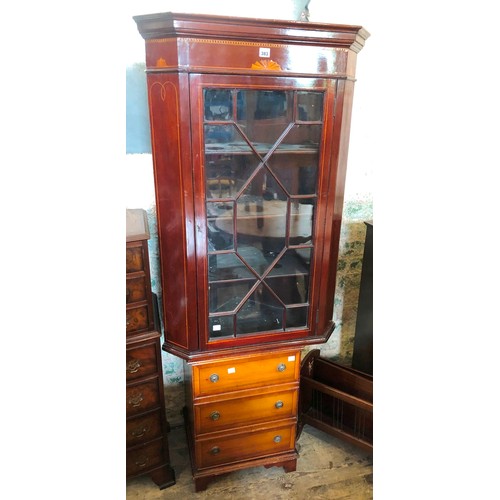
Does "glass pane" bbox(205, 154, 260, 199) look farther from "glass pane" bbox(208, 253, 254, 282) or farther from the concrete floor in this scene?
the concrete floor

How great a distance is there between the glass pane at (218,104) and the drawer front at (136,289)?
0.59 metres

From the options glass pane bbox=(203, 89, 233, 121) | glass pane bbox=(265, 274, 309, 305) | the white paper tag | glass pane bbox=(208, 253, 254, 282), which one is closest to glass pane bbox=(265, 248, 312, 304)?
glass pane bbox=(265, 274, 309, 305)

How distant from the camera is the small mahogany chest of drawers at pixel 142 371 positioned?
4.50 feet

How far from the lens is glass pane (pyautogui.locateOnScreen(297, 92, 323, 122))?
49.4 inches

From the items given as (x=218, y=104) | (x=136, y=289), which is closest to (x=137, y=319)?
(x=136, y=289)

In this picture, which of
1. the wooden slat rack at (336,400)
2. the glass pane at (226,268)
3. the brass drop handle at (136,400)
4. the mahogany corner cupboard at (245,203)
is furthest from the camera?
the wooden slat rack at (336,400)

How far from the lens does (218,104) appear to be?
1202 mm

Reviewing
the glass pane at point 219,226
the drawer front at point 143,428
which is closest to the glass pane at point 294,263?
the glass pane at point 219,226

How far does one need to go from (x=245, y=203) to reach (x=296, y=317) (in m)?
0.49

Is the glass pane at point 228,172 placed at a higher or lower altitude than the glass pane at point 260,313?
higher

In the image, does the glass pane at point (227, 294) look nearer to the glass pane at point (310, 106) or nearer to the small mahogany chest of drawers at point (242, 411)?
the small mahogany chest of drawers at point (242, 411)

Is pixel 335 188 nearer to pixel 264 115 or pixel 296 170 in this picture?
pixel 296 170

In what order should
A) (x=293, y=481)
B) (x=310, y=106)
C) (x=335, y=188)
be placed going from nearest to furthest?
(x=310, y=106)
(x=335, y=188)
(x=293, y=481)

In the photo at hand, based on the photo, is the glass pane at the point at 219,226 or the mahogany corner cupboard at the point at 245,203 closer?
the mahogany corner cupboard at the point at 245,203
